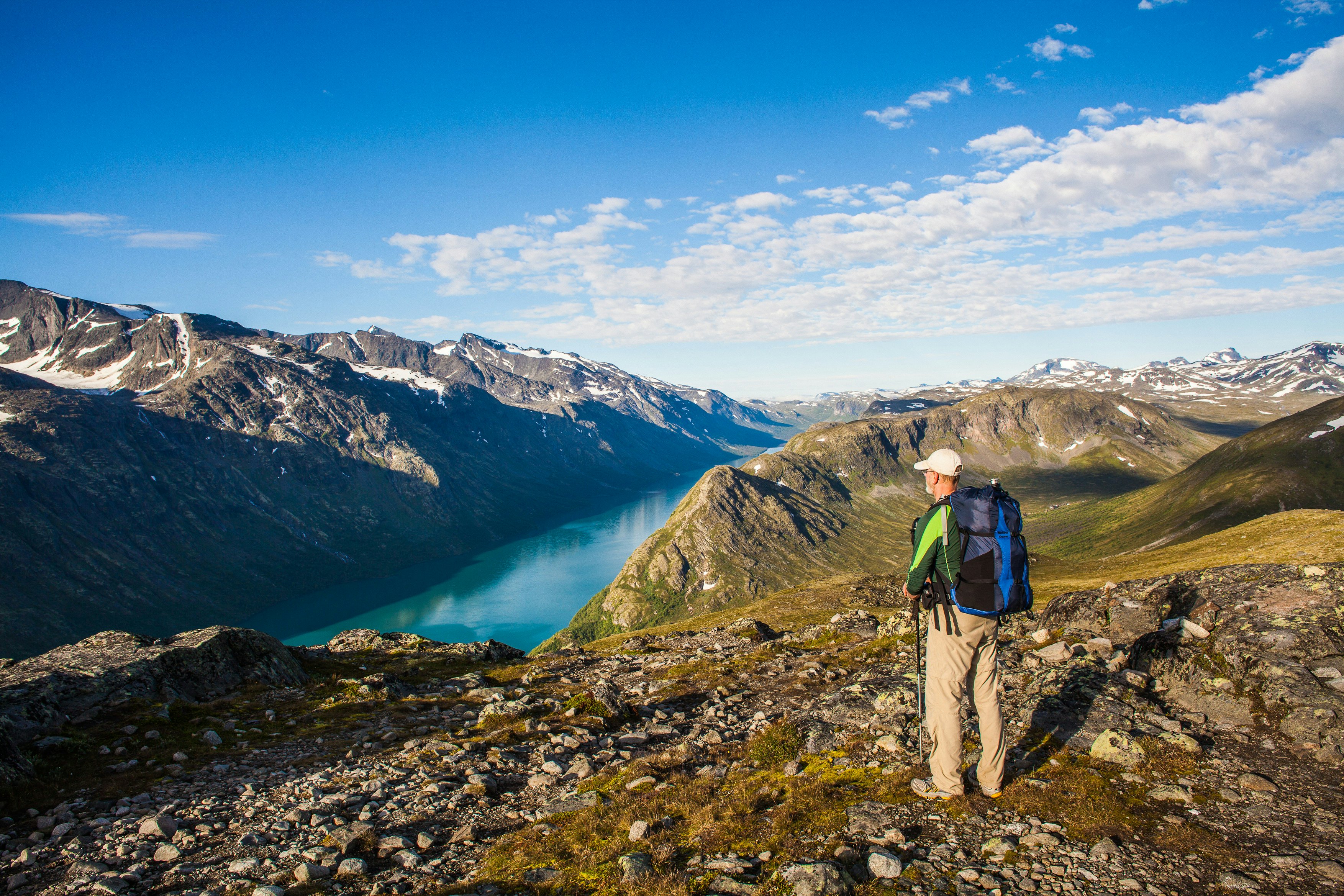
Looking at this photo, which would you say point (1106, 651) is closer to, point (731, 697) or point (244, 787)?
point (731, 697)

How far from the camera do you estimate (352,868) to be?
9281 mm

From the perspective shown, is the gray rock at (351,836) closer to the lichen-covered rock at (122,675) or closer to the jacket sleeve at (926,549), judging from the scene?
the lichen-covered rock at (122,675)

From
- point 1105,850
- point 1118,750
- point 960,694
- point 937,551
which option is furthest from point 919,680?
point 1105,850

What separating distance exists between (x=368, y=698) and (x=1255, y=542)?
118 m

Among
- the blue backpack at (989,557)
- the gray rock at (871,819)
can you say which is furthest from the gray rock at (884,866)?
the blue backpack at (989,557)

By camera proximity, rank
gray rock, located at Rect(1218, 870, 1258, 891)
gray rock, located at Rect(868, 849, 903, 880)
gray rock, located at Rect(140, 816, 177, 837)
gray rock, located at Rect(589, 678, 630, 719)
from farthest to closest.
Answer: gray rock, located at Rect(589, 678, 630, 719) → gray rock, located at Rect(140, 816, 177, 837) → gray rock, located at Rect(868, 849, 903, 880) → gray rock, located at Rect(1218, 870, 1258, 891)

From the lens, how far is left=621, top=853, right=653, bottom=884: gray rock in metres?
8.10

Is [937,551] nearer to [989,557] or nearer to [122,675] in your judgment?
[989,557]

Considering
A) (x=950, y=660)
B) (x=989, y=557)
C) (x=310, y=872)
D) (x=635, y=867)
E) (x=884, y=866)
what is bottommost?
(x=310, y=872)

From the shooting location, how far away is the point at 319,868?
929 cm

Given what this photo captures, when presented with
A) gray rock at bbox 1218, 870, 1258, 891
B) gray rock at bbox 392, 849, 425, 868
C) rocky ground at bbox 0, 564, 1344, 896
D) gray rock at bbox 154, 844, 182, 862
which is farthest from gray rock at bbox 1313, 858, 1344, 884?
gray rock at bbox 154, 844, 182, 862

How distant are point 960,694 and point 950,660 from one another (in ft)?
1.75

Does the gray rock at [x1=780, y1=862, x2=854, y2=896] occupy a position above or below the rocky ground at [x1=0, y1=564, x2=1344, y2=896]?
above

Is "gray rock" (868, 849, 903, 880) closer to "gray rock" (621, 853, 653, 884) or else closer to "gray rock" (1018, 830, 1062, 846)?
"gray rock" (1018, 830, 1062, 846)
